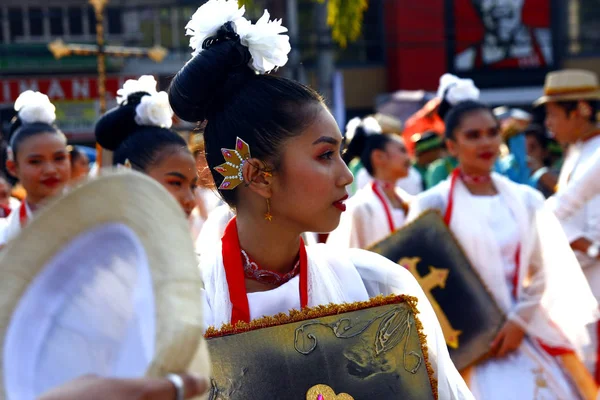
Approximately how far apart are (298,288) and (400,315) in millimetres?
299

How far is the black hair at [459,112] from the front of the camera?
4.96 meters

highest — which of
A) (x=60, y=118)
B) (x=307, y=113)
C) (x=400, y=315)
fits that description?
(x=307, y=113)

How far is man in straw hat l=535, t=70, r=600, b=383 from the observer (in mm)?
5121

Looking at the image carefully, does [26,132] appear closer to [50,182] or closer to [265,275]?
[50,182]

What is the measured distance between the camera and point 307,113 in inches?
95.1

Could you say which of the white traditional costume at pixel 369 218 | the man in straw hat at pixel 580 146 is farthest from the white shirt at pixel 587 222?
the white traditional costume at pixel 369 218

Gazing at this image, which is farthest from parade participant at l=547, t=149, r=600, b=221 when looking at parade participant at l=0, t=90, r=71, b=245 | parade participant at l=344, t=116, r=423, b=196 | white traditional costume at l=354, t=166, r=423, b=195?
white traditional costume at l=354, t=166, r=423, b=195

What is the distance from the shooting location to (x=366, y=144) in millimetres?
6961

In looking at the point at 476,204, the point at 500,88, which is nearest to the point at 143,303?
the point at 476,204

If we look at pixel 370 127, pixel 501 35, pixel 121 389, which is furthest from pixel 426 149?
pixel 501 35

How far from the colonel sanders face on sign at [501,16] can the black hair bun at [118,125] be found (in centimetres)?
2178

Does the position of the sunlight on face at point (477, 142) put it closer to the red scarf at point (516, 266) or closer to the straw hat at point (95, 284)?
the red scarf at point (516, 266)

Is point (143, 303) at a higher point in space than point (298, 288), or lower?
higher

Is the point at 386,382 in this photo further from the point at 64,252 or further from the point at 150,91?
the point at 150,91
